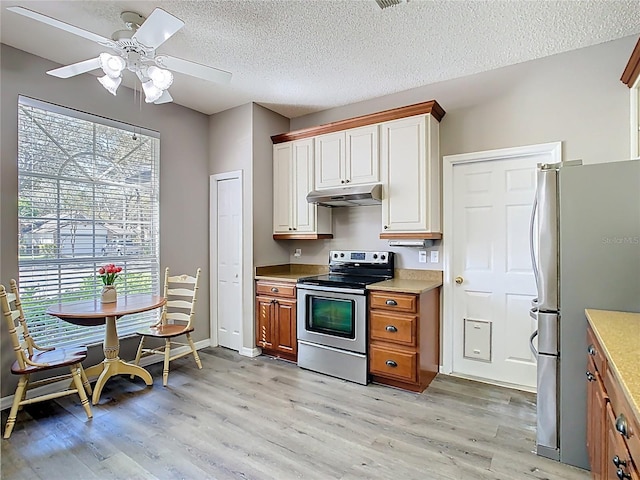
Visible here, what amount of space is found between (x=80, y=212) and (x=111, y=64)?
169cm

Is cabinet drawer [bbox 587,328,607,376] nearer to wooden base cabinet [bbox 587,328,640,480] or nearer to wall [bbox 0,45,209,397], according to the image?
wooden base cabinet [bbox 587,328,640,480]

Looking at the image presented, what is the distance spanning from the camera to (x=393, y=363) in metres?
3.09

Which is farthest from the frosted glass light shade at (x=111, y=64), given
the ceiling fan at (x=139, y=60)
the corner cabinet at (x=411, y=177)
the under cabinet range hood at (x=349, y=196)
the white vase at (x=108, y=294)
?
the corner cabinet at (x=411, y=177)

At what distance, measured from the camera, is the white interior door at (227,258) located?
13.7 ft

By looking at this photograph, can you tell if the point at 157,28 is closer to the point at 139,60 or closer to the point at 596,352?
the point at 139,60

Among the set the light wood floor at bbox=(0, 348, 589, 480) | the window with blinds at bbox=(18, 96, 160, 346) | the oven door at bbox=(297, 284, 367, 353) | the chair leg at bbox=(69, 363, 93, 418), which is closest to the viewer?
the light wood floor at bbox=(0, 348, 589, 480)

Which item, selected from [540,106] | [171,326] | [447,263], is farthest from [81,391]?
[540,106]

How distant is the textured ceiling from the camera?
2316mm

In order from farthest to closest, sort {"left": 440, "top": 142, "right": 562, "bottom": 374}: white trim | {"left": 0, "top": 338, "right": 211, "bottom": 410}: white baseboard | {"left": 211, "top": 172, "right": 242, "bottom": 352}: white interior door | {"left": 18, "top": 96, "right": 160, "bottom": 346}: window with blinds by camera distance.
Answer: {"left": 211, "top": 172, "right": 242, "bottom": 352}: white interior door → {"left": 440, "top": 142, "right": 562, "bottom": 374}: white trim → {"left": 18, "top": 96, "right": 160, "bottom": 346}: window with blinds → {"left": 0, "top": 338, "right": 211, "bottom": 410}: white baseboard

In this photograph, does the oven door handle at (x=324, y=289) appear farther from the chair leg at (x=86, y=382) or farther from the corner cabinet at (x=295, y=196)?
the chair leg at (x=86, y=382)

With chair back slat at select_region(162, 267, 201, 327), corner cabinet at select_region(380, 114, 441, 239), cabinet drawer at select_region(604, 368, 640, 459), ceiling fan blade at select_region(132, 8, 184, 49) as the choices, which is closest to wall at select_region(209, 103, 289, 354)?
chair back slat at select_region(162, 267, 201, 327)

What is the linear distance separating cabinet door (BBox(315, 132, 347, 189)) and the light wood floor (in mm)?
2065

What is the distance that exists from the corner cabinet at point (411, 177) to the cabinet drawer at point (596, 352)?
1.58m

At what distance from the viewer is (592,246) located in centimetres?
198
